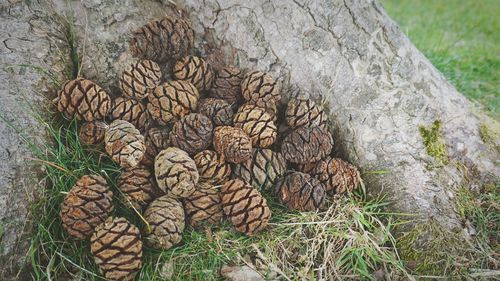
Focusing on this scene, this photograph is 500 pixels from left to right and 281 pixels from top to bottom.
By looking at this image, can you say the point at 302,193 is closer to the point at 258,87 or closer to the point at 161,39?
the point at 258,87

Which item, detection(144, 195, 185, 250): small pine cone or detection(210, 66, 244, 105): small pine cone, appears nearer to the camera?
detection(144, 195, 185, 250): small pine cone

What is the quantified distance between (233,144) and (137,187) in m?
0.57

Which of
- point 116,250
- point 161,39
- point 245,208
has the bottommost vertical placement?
point 116,250

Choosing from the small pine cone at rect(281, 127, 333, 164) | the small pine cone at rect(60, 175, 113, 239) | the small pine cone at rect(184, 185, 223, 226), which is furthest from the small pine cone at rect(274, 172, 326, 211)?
the small pine cone at rect(60, 175, 113, 239)

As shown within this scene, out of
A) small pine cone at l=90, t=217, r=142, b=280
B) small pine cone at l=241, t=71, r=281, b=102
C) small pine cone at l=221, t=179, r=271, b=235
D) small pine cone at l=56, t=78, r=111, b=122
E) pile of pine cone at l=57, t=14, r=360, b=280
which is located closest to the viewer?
small pine cone at l=90, t=217, r=142, b=280

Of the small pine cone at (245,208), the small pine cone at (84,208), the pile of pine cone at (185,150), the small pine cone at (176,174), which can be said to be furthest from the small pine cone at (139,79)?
the small pine cone at (245,208)

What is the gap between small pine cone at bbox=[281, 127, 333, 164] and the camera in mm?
2588

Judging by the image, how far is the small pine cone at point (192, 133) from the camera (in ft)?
8.19

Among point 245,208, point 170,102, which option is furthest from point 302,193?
point 170,102

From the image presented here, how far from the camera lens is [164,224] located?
228cm

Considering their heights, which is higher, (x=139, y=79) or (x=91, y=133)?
(x=139, y=79)

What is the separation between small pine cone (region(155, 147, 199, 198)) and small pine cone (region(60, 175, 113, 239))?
29 centimetres

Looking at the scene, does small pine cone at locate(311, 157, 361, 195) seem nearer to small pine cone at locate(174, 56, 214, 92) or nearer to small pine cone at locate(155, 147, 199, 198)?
small pine cone at locate(155, 147, 199, 198)

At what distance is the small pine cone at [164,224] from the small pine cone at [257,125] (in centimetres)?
59
